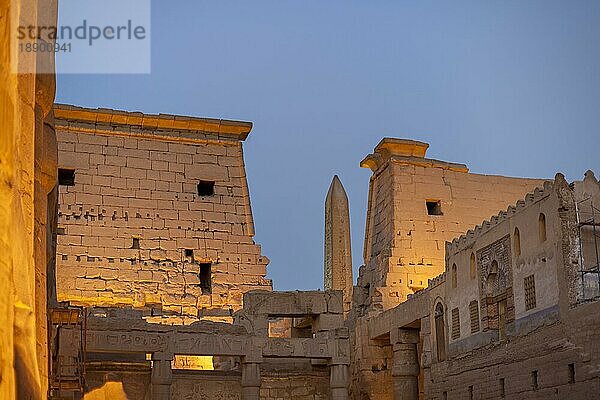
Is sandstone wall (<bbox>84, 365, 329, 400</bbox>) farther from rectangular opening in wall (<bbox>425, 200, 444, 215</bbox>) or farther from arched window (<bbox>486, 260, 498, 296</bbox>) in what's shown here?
rectangular opening in wall (<bbox>425, 200, 444, 215</bbox>)

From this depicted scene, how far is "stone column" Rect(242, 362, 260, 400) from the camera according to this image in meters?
18.6

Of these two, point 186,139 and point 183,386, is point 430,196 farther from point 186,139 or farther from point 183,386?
point 183,386

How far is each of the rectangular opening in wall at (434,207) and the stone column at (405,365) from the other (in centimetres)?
510

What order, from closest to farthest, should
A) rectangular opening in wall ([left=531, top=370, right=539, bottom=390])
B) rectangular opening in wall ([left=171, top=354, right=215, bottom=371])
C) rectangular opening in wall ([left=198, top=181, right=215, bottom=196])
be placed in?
1. rectangular opening in wall ([left=531, top=370, right=539, bottom=390])
2. rectangular opening in wall ([left=171, top=354, right=215, bottom=371])
3. rectangular opening in wall ([left=198, top=181, right=215, bottom=196])

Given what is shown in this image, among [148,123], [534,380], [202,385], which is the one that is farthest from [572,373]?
[148,123]

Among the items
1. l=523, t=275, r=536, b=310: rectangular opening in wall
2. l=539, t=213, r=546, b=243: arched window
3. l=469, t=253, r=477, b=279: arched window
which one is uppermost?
l=539, t=213, r=546, b=243: arched window

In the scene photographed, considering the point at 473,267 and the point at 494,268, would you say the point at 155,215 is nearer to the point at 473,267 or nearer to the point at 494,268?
the point at 473,267

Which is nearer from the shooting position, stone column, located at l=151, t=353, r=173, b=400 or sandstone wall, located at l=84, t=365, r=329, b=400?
stone column, located at l=151, t=353, r=173, b=400

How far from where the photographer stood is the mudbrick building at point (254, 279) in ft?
47.6

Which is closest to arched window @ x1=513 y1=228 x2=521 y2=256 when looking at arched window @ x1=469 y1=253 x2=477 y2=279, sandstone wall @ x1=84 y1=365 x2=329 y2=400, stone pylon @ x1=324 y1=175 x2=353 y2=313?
arched window @ x1=469 y1=253 x2=477 y2=279

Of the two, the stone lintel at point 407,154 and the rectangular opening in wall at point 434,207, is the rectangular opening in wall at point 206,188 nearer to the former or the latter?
the stone lintel at point 407,154

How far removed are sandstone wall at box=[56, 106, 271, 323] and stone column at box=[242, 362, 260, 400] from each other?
366 cm

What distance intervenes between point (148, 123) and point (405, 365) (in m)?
9.28

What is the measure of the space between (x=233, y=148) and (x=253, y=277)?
3677 millimetres
